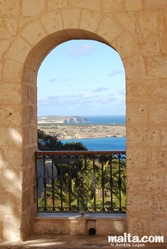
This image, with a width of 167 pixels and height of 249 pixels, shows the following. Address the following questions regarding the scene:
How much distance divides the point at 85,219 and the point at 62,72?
207ft

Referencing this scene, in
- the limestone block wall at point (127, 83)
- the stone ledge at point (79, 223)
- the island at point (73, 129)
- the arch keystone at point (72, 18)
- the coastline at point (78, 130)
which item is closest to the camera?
the limestone block wall at point (127, 83)

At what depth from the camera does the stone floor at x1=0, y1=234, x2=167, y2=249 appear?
521cm

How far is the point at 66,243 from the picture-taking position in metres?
5.38

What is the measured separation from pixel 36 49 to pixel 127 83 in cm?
132

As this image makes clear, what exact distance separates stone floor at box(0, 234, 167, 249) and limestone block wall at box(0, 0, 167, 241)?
170 millimetres

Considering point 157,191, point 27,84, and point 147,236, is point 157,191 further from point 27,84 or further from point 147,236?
point 27,84

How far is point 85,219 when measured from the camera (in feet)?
18.8

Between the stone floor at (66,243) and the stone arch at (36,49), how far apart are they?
183mm

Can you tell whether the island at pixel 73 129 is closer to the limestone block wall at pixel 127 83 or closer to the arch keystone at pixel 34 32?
the limestone block wall at pixel 127 83

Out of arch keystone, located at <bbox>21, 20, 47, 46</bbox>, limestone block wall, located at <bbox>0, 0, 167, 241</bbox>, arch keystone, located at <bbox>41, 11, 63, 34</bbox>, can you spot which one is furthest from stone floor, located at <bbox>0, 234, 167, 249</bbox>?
arch keystone, located at <bbox>41, 11, 63, 34</bbox>

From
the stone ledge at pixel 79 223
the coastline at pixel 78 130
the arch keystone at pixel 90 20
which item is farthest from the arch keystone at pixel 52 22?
the coastline at pixel 78 130

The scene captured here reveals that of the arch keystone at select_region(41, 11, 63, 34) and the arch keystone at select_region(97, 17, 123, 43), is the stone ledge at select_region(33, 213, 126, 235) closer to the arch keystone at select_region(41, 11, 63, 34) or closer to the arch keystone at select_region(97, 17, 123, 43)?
the arch keystone at select_region(97, 17, 123, 43)

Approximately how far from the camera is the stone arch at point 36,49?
518 cm

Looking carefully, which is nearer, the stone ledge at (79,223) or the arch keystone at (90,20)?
the arch keystone at (90,20)
